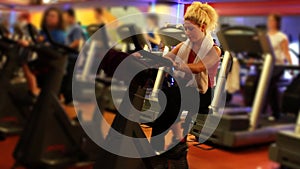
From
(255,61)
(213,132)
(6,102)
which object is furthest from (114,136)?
(255,61)

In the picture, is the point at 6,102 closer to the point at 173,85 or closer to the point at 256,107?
the point at 256,107

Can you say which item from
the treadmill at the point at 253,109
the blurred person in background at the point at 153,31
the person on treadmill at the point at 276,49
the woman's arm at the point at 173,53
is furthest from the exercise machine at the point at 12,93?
the woman's arm at the point at 173,53

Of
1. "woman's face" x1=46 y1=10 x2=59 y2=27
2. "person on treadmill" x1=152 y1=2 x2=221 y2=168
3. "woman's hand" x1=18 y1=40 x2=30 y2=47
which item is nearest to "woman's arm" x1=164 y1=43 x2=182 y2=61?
"person on treadmill" x1=152 y1=2 x2=221 y2=168

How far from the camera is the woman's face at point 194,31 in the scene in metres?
0.42

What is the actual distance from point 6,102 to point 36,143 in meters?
1.20

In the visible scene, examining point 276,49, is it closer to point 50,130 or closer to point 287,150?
point 287,150

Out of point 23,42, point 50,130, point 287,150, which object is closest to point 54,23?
point 50,130

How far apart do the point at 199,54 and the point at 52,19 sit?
→ 265 cm

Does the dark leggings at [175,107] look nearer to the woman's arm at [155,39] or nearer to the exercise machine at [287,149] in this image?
the woman's arm at [155,39]

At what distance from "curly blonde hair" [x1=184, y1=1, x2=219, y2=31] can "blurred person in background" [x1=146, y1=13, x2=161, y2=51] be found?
61 mm

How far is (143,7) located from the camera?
0.63 m

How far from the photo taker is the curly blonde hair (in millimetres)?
418

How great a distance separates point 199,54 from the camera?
42 cm

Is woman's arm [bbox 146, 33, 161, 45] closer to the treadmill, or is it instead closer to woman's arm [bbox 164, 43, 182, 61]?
woman's arm [bbox 164, 43, 182, 61]
